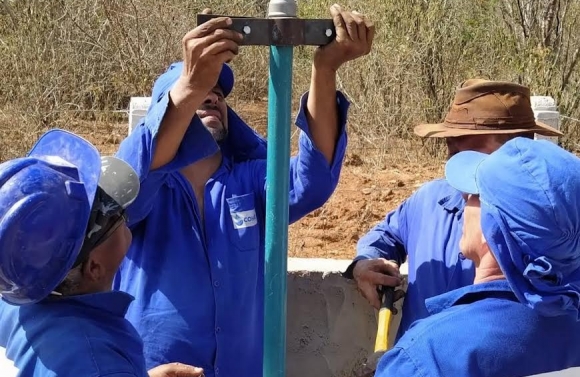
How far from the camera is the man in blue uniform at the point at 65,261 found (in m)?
1.64

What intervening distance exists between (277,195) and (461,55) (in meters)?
6.42

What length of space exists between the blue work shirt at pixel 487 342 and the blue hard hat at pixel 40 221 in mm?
730

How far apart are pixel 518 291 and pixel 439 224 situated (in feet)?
3.14

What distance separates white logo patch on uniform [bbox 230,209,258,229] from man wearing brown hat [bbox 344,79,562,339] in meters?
0.40

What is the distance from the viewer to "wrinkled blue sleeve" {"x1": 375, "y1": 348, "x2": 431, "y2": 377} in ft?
5.82

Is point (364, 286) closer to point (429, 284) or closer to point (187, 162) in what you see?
point (429, 284)

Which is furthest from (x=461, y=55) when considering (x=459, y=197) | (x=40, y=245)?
(x=40, y=245)

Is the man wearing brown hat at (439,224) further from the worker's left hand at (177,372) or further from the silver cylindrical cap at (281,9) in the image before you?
the silver cylindrical cap at (281,9)

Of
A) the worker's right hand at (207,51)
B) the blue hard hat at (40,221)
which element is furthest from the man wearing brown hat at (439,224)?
the blue hard hat at (40,221)

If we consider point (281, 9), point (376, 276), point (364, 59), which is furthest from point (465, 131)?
point (364, 59)

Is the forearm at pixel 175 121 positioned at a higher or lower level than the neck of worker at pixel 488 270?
higher

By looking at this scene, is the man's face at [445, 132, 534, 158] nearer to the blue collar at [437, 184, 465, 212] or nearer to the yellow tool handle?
the blue collar at [437, 184, 465, 212]

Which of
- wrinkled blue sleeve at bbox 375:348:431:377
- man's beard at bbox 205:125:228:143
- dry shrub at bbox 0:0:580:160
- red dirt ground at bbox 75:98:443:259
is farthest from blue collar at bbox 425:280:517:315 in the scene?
dry shrub at bbox 0:0:580:160

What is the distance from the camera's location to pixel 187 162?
2436 mm
